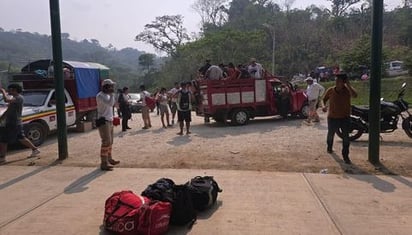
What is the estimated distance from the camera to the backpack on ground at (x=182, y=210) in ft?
16.2

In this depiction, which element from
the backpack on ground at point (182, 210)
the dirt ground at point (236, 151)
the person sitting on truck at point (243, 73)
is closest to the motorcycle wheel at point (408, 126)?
the dirt ground at point (236, 151)

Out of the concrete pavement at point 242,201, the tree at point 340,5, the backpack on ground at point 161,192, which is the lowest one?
the concrete pavement at point 242,201

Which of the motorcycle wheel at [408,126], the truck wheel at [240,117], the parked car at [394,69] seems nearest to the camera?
the motorcycle wheel at [408,126]

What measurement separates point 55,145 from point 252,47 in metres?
38.6

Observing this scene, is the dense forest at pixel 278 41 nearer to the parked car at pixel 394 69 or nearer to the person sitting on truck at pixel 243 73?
the parked car at pixel 394 69

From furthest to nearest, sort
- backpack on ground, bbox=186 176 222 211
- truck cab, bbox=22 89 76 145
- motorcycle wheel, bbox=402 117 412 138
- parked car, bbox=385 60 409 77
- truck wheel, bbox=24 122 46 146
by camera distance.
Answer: parked car, bbox=385 60 409 77 < truck cab, bbox=22 89 76 145 < truck wheel, bbox=24 122 46 146 < motorcycle wheel, bbox=402 117 412 138 < backpack on ground, bbox=186 176 222 211

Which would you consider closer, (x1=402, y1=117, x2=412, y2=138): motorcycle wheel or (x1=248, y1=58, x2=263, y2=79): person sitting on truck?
(x1=402, y1=117, x2=412, y2=138): motorcycle wheel

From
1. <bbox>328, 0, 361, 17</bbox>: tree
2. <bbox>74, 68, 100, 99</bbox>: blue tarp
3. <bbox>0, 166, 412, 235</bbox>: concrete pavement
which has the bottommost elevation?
<bbox>0, 166, 412, 235</bbox>: concrete pavement

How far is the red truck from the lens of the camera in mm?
15352

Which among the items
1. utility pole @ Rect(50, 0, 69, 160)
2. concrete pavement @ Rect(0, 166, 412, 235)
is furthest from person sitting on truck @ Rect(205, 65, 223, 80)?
concrete pavement @ Rect(0, 166, 412, 235)

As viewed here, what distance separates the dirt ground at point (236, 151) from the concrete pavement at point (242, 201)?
2.00 ft

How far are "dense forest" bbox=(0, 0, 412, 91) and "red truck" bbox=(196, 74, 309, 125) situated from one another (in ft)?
85.1

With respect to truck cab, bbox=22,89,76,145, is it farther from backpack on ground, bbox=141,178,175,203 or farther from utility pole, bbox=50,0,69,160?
backpack on ground, bbox=141,178,175,203

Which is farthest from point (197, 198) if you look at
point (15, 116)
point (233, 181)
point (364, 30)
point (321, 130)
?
point (364, 30)
